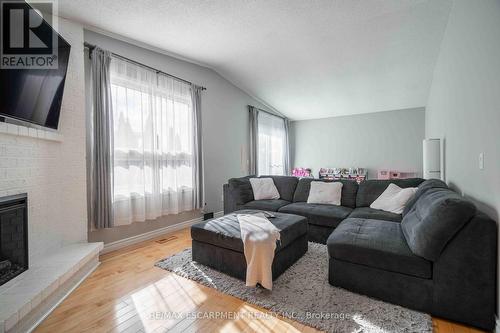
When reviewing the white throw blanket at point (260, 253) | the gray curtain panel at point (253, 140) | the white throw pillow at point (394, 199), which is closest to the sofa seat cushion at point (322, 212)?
the white throw pillow at point (394, 199)

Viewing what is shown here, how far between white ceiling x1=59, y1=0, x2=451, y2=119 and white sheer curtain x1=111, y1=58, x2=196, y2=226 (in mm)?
557

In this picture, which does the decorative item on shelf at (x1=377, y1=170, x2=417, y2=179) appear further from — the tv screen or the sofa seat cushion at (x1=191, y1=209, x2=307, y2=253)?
the tv screen

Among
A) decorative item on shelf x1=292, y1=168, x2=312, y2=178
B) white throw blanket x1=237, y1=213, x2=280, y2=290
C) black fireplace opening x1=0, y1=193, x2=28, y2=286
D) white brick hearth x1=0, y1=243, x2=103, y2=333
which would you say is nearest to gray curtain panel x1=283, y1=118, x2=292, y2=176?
decorative item on shelf x1=292, y1=168, x2=312, y2=178

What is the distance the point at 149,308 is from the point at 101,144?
1863 mm

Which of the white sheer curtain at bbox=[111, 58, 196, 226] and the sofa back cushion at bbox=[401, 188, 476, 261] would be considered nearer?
the sofa back cushion at bbox=[401, 188, 476, 261]

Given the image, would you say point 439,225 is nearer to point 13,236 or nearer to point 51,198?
point 13,236

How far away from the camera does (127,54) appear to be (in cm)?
295

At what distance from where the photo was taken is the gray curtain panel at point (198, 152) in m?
3.70

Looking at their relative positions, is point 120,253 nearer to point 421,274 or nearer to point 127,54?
point 127,54

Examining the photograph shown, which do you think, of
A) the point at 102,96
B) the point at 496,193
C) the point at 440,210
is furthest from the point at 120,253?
the point at 496,193

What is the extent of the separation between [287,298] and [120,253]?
2.05 m

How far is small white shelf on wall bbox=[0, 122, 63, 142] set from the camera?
5.47 ft

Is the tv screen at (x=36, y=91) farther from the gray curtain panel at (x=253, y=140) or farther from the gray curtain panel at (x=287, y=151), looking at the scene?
the gray curtain panel at (x=287, y=151)

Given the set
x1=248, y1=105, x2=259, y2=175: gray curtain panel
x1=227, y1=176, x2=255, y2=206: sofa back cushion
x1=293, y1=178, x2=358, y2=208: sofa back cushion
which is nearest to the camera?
x1=293, y1=178, x2=358, y2=208: sofa back cushion
